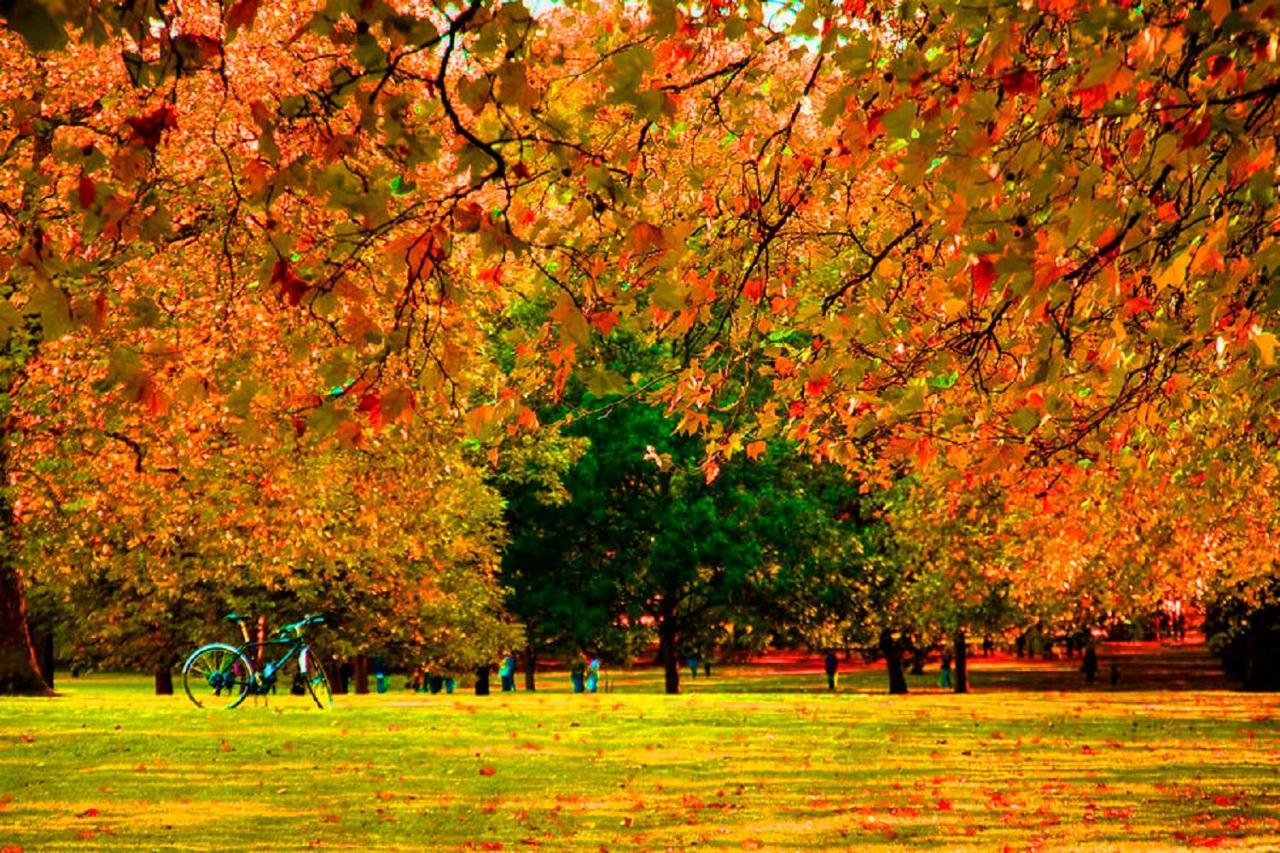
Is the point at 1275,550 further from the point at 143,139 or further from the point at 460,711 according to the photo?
the point at 143,139

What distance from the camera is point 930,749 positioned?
720 inches

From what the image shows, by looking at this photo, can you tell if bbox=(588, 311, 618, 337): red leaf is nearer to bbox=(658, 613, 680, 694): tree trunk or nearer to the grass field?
the grass field

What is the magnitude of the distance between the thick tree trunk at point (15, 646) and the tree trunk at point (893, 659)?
24.2m

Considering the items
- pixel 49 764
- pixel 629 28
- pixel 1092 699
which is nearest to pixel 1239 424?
pixel 629 28

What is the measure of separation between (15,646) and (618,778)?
44.8 ft

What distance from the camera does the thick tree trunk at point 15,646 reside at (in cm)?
2298

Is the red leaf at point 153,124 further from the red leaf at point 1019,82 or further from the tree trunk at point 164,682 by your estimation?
the tree trunk at point 164,682

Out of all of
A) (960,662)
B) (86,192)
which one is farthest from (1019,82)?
(960,662)

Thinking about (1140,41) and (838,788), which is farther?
(838,788)

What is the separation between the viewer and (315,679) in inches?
966

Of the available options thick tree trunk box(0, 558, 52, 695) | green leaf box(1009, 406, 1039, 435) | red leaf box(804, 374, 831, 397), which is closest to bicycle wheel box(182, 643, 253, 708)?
thick tree trunk box(0, 558, 52, 695)

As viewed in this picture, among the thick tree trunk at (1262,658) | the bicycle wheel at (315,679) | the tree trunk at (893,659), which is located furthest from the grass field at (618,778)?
the tree trunk at (893,659)

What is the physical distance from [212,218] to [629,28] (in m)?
9.20

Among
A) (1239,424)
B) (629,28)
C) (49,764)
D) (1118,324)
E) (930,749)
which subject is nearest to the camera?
(1118,324)
